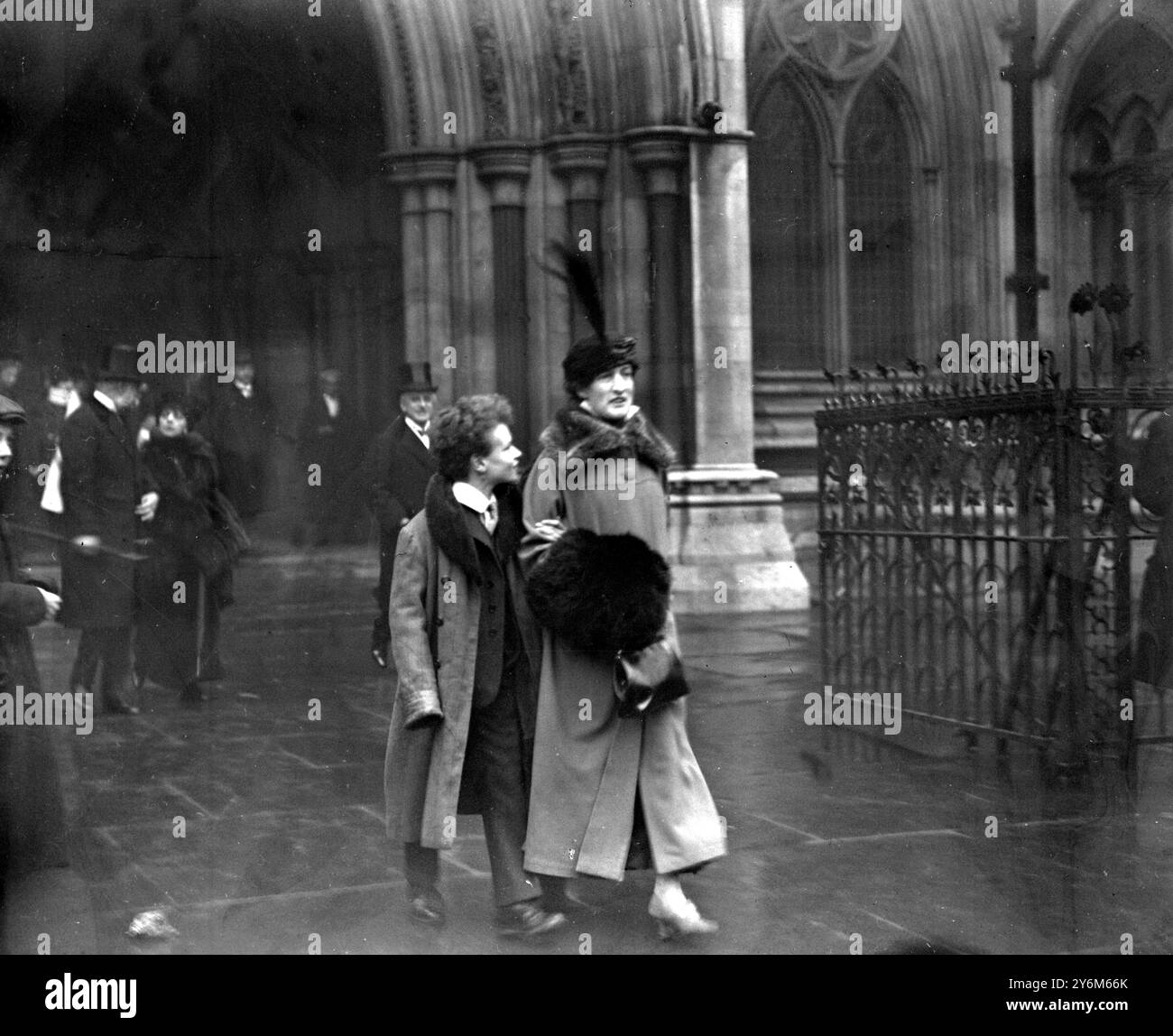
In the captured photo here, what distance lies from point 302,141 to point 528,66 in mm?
1824

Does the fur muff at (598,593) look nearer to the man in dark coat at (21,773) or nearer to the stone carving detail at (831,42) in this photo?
the man in dark coat at (21,773)

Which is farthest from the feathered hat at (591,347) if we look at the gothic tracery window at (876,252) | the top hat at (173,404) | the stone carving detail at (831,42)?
the stone carving detail at (831,42)

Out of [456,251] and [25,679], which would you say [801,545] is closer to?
[456,251]

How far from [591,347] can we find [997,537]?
110 inches

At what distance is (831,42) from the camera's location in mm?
14102

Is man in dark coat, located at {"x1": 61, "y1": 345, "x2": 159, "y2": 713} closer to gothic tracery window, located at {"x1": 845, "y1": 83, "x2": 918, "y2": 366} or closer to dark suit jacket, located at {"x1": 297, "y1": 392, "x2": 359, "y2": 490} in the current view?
dark suit jacket, located at {"x1": 297, "y1": 392, "x2": 359, "y2": 490}

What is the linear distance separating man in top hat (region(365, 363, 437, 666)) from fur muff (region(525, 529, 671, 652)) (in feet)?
13.3

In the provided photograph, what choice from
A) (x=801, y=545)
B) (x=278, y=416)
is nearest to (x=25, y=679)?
(x=278, y=416)

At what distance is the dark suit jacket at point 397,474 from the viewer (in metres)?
9.16

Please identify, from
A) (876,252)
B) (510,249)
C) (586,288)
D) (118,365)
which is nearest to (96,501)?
(118,365)

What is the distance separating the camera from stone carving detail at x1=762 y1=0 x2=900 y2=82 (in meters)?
13.7

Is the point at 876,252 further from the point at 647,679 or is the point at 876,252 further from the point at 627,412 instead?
the point at 647,679

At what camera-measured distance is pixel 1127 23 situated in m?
12.9

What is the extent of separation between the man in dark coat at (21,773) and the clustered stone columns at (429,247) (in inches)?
235
